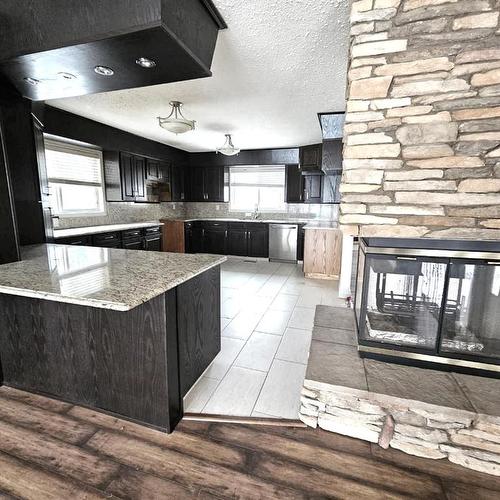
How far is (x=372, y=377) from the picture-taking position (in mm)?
1665

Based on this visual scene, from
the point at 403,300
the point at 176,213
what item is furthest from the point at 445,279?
the point at 176,213

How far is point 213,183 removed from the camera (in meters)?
6.73

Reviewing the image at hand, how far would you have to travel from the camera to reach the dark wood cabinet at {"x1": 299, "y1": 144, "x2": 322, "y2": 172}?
5.02 meters

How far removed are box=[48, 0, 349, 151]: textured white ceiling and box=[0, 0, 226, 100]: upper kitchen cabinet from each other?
32 centimetres

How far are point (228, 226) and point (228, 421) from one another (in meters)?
4.94

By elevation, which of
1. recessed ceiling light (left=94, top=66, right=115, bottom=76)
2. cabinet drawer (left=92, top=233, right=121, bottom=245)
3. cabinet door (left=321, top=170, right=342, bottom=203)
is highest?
recessed ceiling light (left=94, top=66, right=115, bottom=76)

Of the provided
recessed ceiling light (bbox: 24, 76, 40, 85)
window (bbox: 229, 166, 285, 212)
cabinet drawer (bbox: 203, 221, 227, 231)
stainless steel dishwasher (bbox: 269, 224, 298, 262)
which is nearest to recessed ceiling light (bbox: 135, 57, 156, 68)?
recessed ceiling light (bbox: 24, 76, 40, 85)

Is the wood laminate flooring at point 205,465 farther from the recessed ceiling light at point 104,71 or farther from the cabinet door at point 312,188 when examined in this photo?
the cabinet door at point 312,188

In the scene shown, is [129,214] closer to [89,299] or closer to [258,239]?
[258,239]

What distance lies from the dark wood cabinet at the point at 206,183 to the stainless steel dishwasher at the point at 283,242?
66.2 inches

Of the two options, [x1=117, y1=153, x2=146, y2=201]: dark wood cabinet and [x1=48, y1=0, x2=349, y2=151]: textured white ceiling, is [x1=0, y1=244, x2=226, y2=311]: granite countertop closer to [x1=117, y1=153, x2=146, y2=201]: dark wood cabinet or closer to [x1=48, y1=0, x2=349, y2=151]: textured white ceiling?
[x1=48, y1=0, x2=349, y2=151]: textured white ceiling

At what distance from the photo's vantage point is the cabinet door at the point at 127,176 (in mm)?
4887

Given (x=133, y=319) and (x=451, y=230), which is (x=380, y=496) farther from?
(x=133, y=319)

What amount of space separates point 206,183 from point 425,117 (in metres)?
5.72
